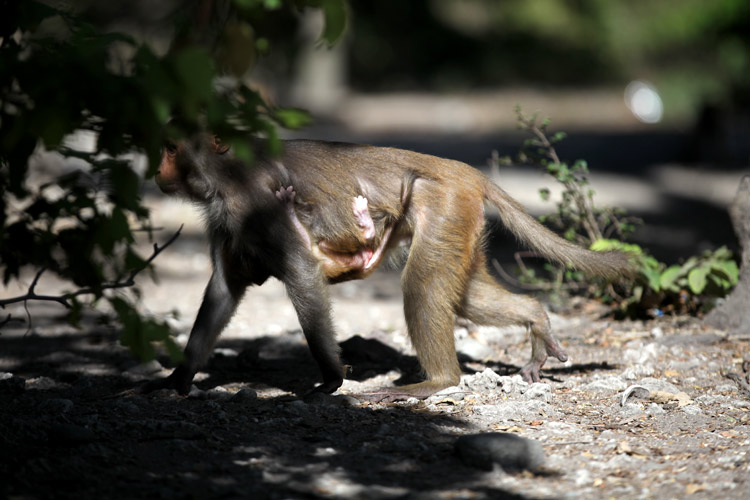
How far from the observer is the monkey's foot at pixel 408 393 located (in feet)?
18.5

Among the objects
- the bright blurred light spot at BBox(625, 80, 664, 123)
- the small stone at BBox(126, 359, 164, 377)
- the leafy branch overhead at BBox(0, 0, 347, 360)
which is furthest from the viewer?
the bright blurred light spot at BBox(625, 80, 664, 123)

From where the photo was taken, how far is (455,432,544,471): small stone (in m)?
4.33

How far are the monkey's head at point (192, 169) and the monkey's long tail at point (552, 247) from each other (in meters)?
1.79

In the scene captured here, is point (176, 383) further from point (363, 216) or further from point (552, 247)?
point (552, 247)

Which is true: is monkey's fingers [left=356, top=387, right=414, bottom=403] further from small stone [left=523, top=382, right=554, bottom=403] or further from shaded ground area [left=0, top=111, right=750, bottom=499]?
small stone [left=523, top=382, right=554, bottom=403]

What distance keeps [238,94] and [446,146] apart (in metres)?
16.2

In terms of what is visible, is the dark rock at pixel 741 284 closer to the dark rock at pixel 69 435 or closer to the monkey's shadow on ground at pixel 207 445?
the monkey's shadow on ground at pixel 207 445

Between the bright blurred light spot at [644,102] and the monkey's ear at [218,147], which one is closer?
the monkey's ear at [218,147]

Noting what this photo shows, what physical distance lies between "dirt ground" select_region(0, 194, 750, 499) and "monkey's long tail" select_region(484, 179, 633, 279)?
74 cm

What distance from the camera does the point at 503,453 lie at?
433 centimetres

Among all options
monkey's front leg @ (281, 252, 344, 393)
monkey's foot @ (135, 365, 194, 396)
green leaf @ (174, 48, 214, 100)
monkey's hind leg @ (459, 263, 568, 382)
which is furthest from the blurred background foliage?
green leaf @ (174, 48, 214, 100)

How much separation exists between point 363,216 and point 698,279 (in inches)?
117

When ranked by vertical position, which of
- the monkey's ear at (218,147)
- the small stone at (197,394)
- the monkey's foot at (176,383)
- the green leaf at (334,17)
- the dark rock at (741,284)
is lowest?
the small stone at (197,394)

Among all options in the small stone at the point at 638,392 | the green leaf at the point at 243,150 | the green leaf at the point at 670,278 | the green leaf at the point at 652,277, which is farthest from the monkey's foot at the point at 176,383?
the green leaf at the point at 670,278
